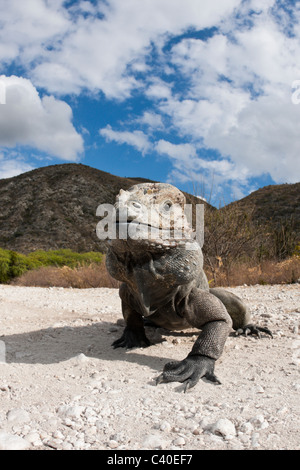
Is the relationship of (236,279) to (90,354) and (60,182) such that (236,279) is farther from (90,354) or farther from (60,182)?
(60,182)

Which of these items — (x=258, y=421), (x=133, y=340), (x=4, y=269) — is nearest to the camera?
(x=258, y=421)

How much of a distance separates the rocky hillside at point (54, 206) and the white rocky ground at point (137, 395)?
3300cm

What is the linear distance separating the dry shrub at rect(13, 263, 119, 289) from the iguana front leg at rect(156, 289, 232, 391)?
8851 mm

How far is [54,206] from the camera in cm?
4919

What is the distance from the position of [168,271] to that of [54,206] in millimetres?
47123

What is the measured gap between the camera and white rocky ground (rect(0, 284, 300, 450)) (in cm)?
268

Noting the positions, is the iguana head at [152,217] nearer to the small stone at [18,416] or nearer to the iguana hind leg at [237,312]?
the small stone at [18,416]

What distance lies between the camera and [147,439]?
8.57 feet

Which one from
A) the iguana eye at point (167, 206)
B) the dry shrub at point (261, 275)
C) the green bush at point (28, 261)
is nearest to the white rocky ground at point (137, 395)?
the iguana eye at point (167, 206)

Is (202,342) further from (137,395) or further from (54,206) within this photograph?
(54,206)

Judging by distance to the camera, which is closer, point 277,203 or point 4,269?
point 4,269

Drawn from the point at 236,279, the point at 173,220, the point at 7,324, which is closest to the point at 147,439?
the point at 173,220

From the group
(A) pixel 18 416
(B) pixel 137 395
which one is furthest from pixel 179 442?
(A) pixel 18 416

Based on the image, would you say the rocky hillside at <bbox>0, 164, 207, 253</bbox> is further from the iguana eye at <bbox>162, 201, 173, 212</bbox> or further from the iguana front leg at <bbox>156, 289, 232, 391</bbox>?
the iguana eye at <bbox>162, 201, 173, 212</bbox>
